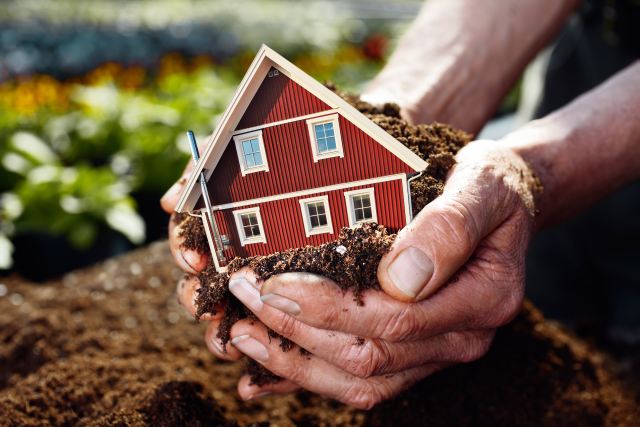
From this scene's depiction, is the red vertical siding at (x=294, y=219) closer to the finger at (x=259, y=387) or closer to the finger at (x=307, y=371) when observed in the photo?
the finger at (x=307, y=371)

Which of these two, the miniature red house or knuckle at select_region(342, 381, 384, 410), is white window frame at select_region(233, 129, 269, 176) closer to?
the miniature red house

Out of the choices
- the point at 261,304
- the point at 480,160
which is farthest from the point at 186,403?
the point at 480,160

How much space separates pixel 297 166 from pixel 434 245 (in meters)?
0.65

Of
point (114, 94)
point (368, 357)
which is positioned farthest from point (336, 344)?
point (114, 94)

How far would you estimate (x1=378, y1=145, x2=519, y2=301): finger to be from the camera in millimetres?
1900

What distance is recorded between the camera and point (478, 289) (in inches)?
85.1

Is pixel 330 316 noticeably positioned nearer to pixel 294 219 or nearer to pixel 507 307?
pixel 294 219

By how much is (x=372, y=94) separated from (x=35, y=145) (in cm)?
431

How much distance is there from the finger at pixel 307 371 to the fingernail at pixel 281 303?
32 cm

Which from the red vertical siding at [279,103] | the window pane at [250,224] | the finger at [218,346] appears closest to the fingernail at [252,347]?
the finger at [218,346]

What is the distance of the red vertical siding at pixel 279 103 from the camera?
2.06 m

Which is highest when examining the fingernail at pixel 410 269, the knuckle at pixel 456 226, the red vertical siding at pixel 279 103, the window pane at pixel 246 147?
the red vertical siding at pixel 279 103

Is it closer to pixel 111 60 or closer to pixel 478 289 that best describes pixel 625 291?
pixel 478 289

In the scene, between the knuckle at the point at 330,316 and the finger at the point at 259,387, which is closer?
the knuckle at the point at 330,316
